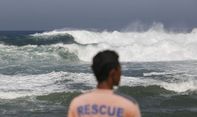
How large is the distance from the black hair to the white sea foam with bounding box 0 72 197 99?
13.9 m

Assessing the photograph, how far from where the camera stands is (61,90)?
17766 mm

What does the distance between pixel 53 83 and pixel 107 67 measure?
16590 millimetres

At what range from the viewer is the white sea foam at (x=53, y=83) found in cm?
1783

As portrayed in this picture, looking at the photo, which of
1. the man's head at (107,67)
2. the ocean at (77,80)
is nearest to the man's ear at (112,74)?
the man's head at (107,67)

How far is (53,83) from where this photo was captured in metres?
19.8

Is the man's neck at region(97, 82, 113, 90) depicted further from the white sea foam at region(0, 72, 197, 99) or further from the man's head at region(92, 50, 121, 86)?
the white sea foam at region(0, 72, 197, 99)

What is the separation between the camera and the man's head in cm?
328

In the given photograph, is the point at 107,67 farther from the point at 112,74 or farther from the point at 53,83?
the point at 53,83

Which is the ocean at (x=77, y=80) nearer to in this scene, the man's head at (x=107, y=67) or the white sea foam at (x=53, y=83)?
the white sea foam at (x=53, y=83)

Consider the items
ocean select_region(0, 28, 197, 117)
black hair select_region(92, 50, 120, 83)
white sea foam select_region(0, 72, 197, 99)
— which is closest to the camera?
black hair select_region(92, 50, 120, 83)

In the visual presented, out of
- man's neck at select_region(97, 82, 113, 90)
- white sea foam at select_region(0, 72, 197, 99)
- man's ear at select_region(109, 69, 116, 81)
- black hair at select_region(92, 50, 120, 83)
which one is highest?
black hair at select_region(92, 50, 120, 83)

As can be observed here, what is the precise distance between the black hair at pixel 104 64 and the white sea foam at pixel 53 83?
45.7 ft

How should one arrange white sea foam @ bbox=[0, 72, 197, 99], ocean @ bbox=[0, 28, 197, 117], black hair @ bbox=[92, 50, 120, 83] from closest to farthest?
black hair @ bbox=[92, 50, 120, 83], ocean @ bbox=[0, 28, 197, 117], white sea foam @ bbox=[0, 72, 197, 99]

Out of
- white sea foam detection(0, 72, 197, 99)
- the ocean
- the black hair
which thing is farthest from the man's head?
white sea foam detection(0, 72, 197, 99)
